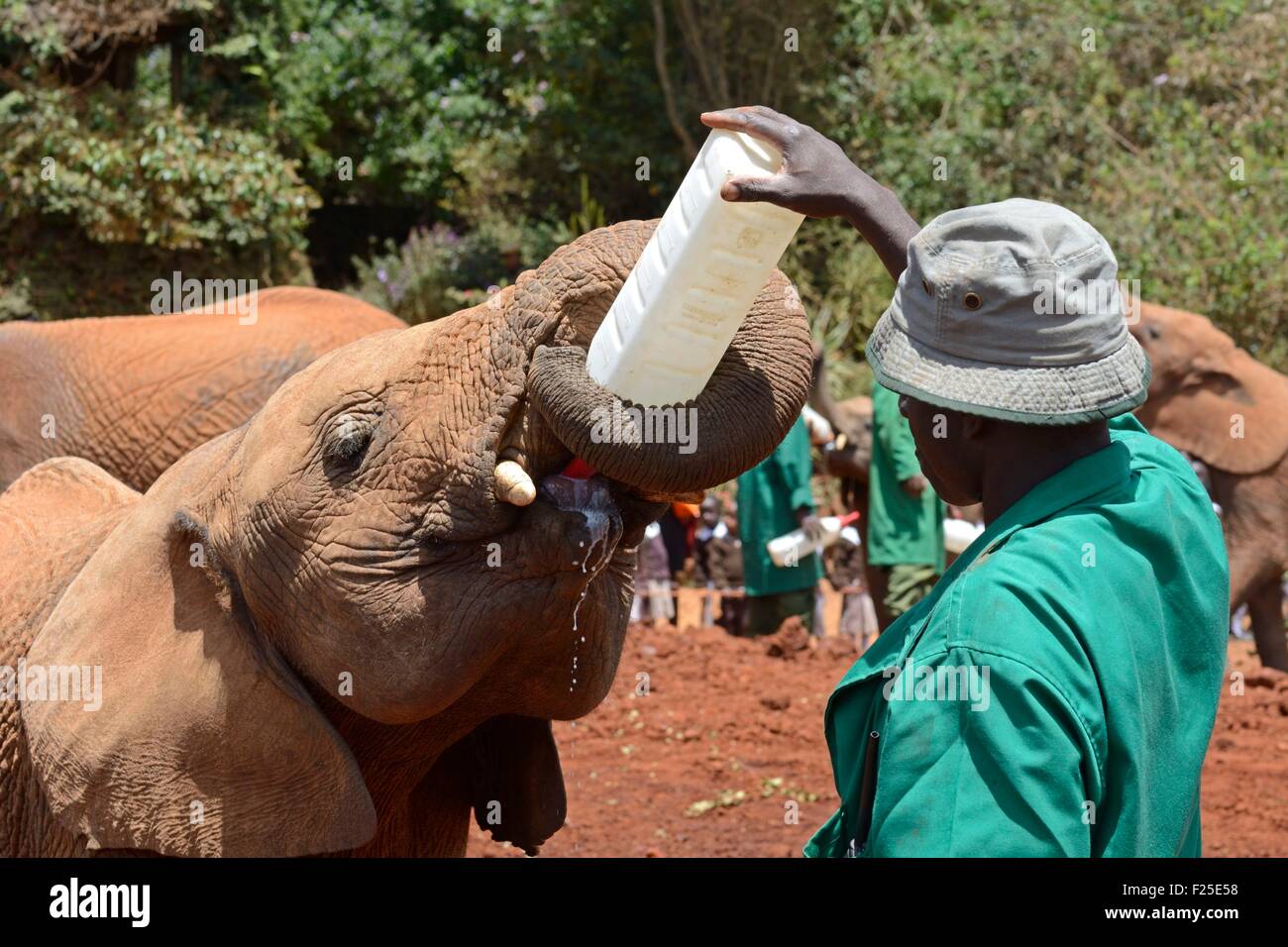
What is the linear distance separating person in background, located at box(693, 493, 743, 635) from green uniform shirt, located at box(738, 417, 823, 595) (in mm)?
2669

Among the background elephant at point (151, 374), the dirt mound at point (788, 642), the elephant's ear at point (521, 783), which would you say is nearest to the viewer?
the elephant's ear at point (521, 783)

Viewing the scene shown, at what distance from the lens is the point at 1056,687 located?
1.81 metres

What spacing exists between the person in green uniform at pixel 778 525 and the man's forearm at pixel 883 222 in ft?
22.9

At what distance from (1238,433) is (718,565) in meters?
4.27

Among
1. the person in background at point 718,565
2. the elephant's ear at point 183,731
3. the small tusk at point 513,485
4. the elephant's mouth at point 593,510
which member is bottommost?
the person in background at point 718,565

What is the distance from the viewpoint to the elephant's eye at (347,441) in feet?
9.31

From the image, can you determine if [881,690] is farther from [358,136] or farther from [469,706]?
[358,136]

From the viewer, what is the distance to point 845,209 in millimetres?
2566

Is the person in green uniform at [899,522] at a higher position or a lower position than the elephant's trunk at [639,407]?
lower

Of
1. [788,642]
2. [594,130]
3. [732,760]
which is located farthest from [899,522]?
[594,130]

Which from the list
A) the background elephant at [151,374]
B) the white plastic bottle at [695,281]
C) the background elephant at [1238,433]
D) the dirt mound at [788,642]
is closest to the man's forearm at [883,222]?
the white plastic bottle at [695,281]

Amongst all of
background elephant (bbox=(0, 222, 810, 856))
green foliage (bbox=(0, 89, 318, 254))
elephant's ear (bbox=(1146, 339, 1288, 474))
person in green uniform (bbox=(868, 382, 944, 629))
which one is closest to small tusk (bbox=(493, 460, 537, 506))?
background elephant (bbox=(0, 222, 810, 856))

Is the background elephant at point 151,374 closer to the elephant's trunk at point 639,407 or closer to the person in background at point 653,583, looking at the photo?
the elephant's trunk at point 639,407
